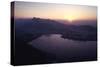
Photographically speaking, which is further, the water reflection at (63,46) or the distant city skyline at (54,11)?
the water reflection at (63,46)

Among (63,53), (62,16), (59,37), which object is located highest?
(62,16)

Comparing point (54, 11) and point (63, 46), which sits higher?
point (54, 11)

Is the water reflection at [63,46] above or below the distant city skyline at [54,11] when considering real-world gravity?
below

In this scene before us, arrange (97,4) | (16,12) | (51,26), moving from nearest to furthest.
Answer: (16,12)
(51,26)
(97,4)

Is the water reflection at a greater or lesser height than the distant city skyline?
lesser

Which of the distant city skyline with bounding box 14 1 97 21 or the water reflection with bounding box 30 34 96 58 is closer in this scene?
the distant city skyline with bounding box 14 1 97 21

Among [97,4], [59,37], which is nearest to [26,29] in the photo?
[59,37]

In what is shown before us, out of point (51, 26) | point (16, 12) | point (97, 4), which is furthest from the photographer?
point (97, 4)
